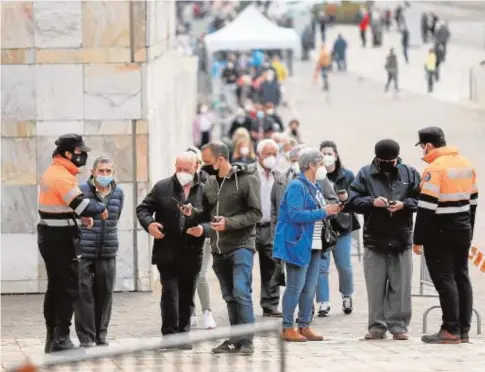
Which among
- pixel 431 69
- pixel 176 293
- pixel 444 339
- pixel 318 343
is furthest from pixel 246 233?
pixel 431 69

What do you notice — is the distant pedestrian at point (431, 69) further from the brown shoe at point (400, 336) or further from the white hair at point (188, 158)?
the white hair at point (188, 158)

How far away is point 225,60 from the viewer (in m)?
49.1

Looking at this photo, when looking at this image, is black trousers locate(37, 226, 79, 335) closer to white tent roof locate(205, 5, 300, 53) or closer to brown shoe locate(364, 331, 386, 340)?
brown shoe locate(364, 331, 386, 340)

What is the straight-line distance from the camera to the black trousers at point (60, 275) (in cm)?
1219

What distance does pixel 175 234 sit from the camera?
41.9 ft

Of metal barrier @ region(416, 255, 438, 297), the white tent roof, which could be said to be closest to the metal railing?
the white tent roof

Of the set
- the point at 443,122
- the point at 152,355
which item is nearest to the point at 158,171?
the point at 152,355

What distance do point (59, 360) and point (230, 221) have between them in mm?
4822

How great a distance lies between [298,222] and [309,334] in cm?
105

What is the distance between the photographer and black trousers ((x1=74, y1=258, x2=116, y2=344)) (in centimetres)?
1280

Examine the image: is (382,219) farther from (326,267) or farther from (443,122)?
(443,122)

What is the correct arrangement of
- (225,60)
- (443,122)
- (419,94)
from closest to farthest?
(443,122), (419,94), (225,60)

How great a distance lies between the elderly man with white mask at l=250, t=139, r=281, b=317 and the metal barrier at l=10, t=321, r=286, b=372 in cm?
471

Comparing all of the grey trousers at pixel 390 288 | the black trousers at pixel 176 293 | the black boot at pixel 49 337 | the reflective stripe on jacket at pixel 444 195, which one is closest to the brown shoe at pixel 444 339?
the grey trousers at pixel 390 288
